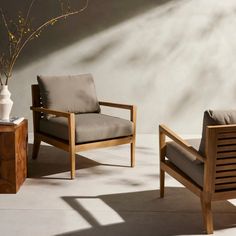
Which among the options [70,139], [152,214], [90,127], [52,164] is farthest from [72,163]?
[152,214]

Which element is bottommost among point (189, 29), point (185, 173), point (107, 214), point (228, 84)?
point (107, 214)

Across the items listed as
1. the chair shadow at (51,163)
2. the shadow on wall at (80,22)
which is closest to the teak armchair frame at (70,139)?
the chair shadow at (51,163)

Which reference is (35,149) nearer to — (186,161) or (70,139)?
(70,139)

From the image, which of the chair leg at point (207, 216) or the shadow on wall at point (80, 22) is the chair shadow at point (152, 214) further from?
the shadow on wall at point (80, 22)

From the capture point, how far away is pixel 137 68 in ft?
18.2

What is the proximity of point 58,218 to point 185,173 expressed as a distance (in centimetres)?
90

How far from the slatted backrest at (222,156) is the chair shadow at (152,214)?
320mm

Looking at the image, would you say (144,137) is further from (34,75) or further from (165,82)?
(34,75)

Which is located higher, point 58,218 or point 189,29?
point 189,29

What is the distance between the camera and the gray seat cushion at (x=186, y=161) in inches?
109

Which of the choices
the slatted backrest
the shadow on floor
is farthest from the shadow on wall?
the slatted backrest

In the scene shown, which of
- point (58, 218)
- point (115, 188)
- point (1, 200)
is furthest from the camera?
point (115, 188)

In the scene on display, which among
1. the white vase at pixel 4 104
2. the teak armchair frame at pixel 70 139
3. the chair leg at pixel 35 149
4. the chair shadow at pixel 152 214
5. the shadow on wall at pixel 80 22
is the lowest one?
the chair shadow at pixel 152 214

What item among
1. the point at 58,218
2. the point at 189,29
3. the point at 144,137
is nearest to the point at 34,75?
the point at 144,137
